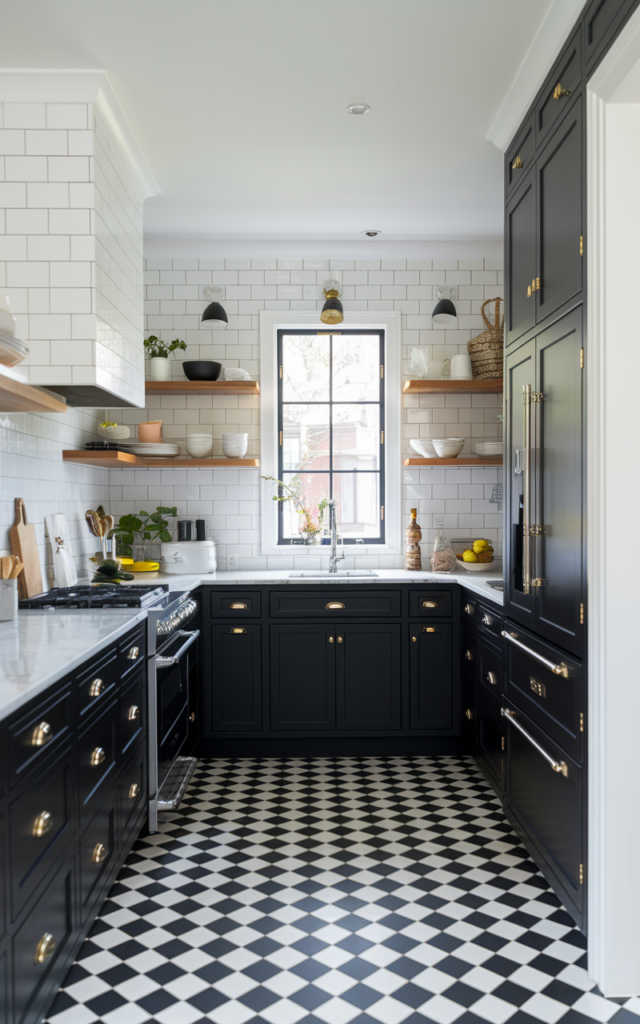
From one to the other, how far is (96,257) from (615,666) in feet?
7.72

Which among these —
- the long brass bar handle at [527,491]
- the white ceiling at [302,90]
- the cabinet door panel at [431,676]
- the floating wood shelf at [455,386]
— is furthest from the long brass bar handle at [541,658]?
the white ceiling at [302,90]

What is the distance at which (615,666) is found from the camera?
2.07 metres

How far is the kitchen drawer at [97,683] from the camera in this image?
215 cm

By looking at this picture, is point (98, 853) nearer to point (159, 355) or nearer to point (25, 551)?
point (25, 551)

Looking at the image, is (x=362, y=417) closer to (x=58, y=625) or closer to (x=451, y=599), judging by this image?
(x=451, y=599)

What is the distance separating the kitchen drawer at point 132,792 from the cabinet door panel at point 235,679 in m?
1.09

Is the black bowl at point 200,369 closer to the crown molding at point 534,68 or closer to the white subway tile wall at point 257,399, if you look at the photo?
the white subway tile wall at point 257,399

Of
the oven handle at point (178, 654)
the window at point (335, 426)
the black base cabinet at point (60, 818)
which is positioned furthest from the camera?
the window at point (335, 426)

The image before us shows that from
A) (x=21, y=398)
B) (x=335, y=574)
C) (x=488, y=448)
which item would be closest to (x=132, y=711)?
(x=21, y=398)

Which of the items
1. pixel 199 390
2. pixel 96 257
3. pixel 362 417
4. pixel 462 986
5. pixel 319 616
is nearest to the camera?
pixel 462 986

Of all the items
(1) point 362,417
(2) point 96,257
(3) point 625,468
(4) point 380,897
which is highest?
(2) point 96,257

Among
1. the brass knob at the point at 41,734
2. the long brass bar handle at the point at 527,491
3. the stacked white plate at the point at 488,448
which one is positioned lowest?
the brass knob at the point at 41,734

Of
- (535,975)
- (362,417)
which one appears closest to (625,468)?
(535,975)

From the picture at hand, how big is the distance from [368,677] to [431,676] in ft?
1.16
